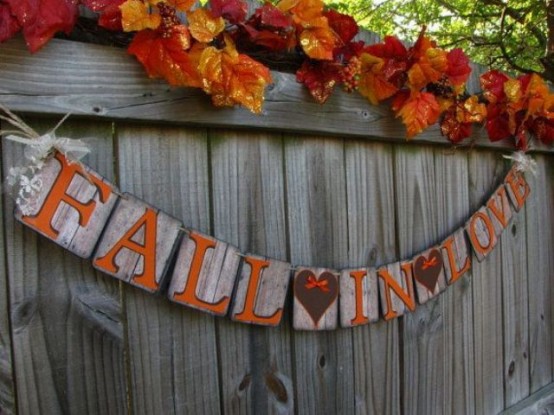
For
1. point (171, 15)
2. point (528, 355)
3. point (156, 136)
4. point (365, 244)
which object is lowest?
point (528, 355)

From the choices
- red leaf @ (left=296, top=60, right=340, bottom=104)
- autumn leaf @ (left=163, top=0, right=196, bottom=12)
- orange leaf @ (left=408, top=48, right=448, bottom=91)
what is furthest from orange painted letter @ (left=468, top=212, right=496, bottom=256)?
autumn leaf @ (left=163, top=0, right=196, bottom=12)

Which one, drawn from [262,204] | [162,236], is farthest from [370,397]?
[162,236]

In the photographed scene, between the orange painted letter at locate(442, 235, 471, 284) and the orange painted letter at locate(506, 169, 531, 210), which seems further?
the orange painted letter at locate(506, 169, 531, 210)

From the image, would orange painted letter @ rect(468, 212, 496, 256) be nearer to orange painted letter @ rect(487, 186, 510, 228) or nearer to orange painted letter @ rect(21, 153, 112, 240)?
orange painted letter @ rect(487, 186, 510, 228)

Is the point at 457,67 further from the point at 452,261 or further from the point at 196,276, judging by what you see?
the point at 196,276

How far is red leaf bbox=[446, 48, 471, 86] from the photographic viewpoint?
142cm

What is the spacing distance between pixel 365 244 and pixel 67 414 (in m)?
0.80

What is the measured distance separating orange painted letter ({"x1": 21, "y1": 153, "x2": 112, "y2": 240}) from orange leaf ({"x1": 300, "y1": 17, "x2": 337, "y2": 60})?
0.51 meters

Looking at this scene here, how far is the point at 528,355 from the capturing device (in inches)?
78.8

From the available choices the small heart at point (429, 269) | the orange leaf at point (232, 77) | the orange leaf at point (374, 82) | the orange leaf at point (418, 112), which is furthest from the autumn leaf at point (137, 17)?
the small heart at point (429, 269)

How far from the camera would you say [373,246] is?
140cm

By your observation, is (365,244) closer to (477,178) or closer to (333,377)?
(333,377)

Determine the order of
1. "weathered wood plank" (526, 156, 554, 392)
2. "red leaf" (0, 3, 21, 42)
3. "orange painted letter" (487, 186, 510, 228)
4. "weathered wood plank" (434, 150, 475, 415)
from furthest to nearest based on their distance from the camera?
"weathered wood plank" (526, 156, 554, 392) → "orange painted letter" (487, 186, 510, 228) → "weathered wood plank" (434, 150, 475, 415) → "red leaf" (0, 3, 21, 42)

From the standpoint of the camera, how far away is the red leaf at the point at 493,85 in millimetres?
1670
